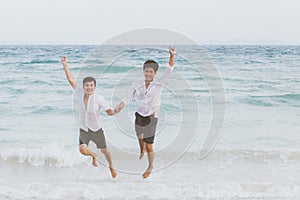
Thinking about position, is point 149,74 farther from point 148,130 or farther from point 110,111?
point 148,130

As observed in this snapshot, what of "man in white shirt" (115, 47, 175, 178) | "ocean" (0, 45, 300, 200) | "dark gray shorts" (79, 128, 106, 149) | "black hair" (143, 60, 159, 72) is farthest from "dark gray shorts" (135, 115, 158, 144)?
"ocean" (0, 45, 300, 200)

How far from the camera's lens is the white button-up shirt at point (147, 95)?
12.9 ft

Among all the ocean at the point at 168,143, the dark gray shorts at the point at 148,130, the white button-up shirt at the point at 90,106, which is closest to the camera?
the white button-up shirt at the point at 90,106

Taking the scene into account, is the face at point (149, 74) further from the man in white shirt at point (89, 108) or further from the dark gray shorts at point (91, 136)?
the dark gray shorts at point (91, 136)

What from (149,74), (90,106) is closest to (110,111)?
(90,106)

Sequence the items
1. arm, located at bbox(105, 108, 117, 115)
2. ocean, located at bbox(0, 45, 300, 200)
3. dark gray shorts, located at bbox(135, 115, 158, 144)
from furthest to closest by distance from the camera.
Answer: ocean, located at bbox(0, 45, 300, 200), dark gray shorts, located at bbox(135, 115, 158, 144), arm, located at bbox(105, 108, 117, 115)

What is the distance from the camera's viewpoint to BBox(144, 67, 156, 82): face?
386 centimetres

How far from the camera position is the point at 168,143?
29.8ft

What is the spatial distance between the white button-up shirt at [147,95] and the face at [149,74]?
5 cm

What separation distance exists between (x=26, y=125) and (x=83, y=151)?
22.3ft

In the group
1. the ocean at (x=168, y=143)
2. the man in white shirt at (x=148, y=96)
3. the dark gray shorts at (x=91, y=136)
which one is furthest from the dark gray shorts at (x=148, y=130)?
the ocean at (x=168, y=143)

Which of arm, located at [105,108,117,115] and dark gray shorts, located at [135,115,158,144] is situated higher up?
arm, located at [105,108,117,115]

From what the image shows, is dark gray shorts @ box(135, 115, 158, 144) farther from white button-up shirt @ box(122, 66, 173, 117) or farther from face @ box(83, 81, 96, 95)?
face @ box(83, 81, 96, 95)

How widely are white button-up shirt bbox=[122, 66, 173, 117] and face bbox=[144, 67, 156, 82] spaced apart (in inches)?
1.8
